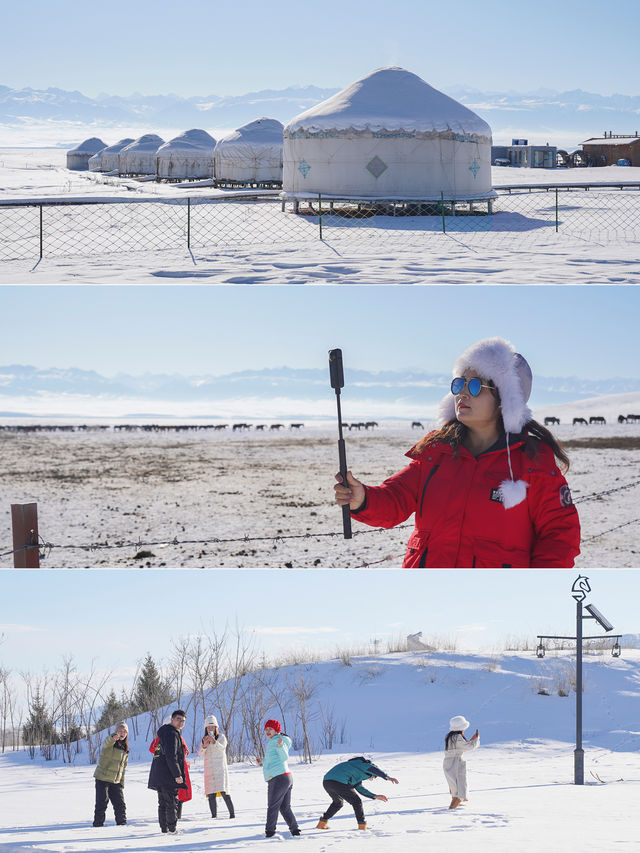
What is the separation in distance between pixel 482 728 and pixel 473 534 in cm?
919

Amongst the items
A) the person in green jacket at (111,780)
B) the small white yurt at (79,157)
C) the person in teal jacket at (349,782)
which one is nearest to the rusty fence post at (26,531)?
the person in green jacket at (111,780)

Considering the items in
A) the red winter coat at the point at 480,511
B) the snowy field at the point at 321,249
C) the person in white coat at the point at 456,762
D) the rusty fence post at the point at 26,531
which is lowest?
the person in white coat at the point at 456,762

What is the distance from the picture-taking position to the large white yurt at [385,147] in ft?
58.6

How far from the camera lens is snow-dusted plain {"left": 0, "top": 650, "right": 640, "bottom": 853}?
5.86 m

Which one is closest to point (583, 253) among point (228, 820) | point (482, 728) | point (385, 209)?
point (385, 209)

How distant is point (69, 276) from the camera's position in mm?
11984

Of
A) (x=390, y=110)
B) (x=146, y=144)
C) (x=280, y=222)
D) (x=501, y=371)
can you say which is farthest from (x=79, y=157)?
(x=501, y=371)

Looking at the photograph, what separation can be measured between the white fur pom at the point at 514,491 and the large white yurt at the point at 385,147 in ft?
48.6

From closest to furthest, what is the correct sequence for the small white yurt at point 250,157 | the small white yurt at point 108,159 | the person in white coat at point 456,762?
the person in white coat at point 456,762, the small white yurt at point 250,157, the small white yurt at point 108,159

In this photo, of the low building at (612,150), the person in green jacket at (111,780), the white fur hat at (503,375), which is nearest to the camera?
the white fur hat at (503,375)

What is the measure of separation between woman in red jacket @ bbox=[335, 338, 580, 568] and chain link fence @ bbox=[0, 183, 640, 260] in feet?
34.3

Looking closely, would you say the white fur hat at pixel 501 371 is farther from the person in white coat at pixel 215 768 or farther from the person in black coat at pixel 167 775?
the person in white coat at pixel 215 768

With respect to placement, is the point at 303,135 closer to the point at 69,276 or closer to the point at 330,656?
the point at 69,276

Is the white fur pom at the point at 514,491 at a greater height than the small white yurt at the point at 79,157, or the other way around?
the small white yurt at the point at 79,157
